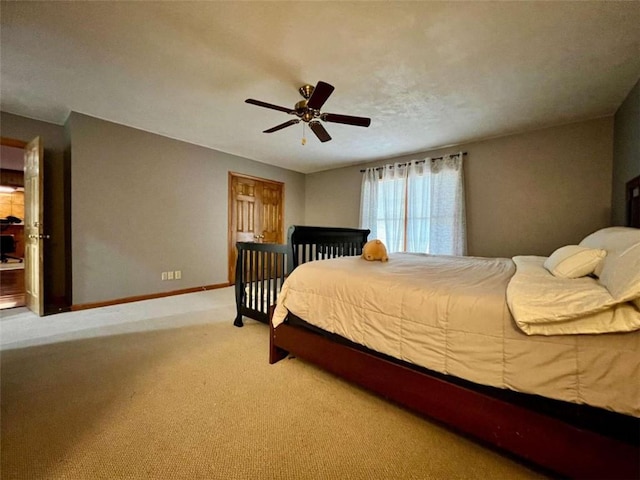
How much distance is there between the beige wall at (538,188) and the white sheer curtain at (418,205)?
0.18m

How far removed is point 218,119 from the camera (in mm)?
3221

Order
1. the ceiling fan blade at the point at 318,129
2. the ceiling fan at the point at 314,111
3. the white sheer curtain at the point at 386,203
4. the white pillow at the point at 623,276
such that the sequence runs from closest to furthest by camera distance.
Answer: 1. the white pillow at the point at 623,276
2. the ceiling fan at the point at 314,111
3. the ceiling fan blade at the point at 318,129
4. the white sheer curtain at the point at 386,203

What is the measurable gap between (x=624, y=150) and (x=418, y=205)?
2238 mm

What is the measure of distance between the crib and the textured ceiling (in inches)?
55.6

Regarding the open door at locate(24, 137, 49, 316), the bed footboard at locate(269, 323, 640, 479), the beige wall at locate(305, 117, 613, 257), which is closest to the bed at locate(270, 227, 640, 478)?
the bed footboard at locate(269, 323, 640, 479)

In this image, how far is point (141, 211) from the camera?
3.63 metres

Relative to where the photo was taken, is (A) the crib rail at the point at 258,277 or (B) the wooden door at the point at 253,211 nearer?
(A) the crib rail at the point at 258,277

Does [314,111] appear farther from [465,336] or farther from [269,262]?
[465,336]

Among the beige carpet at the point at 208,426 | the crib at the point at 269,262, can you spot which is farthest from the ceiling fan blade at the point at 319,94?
the beige carpet at the point at 208,426

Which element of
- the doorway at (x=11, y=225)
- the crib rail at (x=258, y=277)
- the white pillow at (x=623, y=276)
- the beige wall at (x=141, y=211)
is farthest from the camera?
Answer: the doorway at (x=11, y=225)

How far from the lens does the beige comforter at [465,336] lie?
2.81ft

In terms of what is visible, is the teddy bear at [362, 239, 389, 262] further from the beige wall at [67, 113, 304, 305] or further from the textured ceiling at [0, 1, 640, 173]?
the beige wall at [67, 113, 304, 305]

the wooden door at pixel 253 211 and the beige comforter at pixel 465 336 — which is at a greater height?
the wooden door at pixel 253 211

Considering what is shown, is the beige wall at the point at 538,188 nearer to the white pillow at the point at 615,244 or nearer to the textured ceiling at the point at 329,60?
the textured ceiling at the point at 329,60
